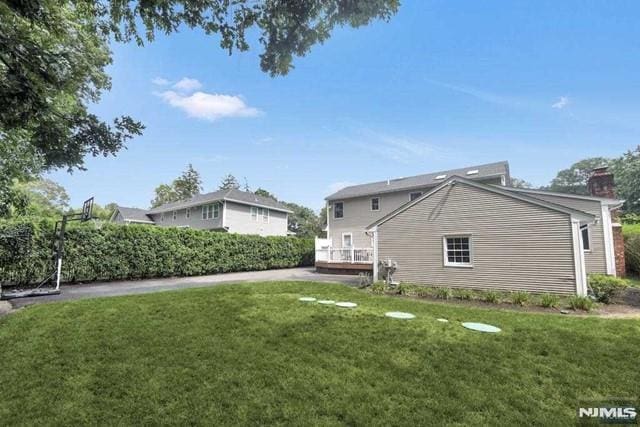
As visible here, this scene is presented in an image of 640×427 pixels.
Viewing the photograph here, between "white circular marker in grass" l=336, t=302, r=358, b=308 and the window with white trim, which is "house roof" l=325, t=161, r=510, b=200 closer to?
the window with white trim

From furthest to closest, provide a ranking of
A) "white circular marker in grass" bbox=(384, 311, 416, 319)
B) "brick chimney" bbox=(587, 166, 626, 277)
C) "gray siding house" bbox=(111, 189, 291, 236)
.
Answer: "gray siding house" bbox=(111, 189, 291, 236), "brick chimney" bbox=(587, 166, 626, 277), "white circular marker in grass" bbox=(384, 311, 416, 319)

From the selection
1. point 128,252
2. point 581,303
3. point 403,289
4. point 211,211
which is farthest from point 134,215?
point 581,303

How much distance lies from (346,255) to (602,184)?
13.1m

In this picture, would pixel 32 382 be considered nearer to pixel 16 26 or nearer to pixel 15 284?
pixel 16 26

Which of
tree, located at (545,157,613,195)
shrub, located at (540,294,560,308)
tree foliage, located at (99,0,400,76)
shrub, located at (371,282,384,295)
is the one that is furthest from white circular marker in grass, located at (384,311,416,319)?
tree, located at (545,157,613,195)

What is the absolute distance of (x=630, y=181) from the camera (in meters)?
34.8

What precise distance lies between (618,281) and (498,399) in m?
8.63

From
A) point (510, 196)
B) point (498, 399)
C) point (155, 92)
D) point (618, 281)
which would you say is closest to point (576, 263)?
point (618, 281)

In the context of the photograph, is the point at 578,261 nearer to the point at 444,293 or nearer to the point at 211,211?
the point at 444,293

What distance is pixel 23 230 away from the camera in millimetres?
10648

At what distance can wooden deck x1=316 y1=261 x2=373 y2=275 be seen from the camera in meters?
17.2

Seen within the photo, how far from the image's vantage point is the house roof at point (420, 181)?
A: 1845 cm

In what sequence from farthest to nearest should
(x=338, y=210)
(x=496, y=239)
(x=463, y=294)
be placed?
(x=338, y=210) → (x=496, y=239) → (x=463, y=294)

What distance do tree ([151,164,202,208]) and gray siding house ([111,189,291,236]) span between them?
11.9 metres
